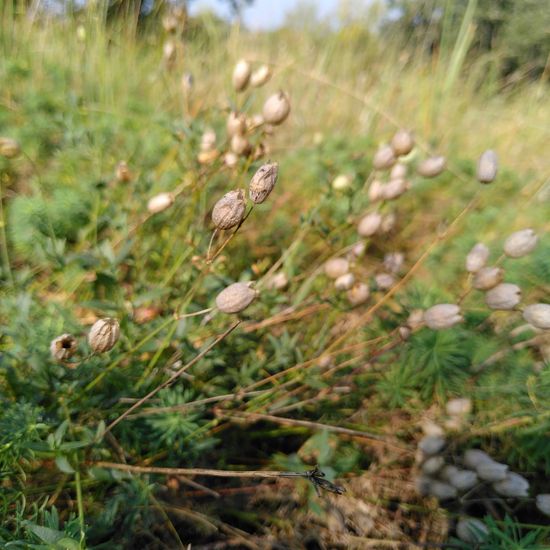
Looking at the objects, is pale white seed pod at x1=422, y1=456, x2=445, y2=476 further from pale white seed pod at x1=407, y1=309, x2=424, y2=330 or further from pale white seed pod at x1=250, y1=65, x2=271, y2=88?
pale white seed pod at x1=250, y1=65, x2=271, y2=88

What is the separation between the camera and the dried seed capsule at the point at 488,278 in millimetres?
689

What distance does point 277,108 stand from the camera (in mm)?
714

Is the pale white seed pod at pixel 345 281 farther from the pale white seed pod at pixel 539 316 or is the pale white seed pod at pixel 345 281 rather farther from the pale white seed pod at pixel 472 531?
the pale white seed pod at pixel 472 531

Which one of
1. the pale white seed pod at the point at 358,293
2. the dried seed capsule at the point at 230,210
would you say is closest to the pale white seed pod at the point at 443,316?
the pale white seed pod at the point at 358,293

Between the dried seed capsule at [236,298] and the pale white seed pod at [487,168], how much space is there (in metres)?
0.43

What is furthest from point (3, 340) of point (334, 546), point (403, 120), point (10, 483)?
point (403, 120)

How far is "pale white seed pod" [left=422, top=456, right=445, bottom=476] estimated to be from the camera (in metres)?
0.76

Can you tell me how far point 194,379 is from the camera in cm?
80

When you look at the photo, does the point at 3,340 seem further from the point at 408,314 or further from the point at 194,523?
the point at 408,314

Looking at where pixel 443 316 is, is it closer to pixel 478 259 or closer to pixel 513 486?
pixel 478 259

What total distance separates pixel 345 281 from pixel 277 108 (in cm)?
32

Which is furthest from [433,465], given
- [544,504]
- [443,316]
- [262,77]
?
[262,77]

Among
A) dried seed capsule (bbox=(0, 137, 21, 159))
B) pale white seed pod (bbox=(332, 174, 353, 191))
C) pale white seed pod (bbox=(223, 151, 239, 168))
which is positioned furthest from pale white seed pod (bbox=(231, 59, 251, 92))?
dried seed capsule (bbox=(0, 137, 21, 159))

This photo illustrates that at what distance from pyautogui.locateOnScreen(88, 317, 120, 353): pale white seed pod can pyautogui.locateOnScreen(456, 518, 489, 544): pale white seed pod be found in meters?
0.57
